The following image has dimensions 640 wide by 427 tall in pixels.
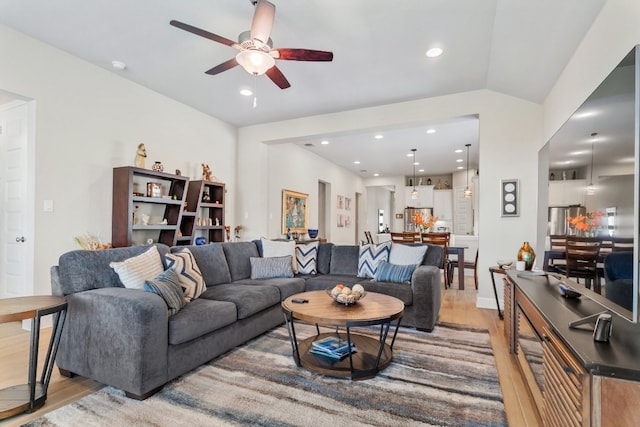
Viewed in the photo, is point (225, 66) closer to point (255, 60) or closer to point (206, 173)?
point (255, 60)

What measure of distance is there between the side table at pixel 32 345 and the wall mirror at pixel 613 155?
2.85 metres

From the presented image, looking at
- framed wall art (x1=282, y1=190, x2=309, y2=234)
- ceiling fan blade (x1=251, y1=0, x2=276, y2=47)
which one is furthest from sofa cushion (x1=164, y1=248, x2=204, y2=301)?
framed wall art (x1=282, y1=190, x2=309, y2=234)

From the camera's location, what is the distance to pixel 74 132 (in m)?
3.65

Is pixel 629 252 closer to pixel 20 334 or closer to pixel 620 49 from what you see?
pixel 620 49

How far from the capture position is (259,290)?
3115 mm

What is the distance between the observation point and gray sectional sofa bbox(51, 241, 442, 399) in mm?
2002

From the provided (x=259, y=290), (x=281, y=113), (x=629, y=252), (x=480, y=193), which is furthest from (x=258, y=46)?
(x=480, y=193)

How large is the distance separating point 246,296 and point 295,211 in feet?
14.3

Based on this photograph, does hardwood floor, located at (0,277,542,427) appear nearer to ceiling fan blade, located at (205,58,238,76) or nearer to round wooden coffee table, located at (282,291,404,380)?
round wooden coffee table, located at (282,291,404,380)

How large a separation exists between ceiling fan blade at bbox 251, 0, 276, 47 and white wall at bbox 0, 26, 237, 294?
251 centimetres

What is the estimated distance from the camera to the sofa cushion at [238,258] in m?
3.77

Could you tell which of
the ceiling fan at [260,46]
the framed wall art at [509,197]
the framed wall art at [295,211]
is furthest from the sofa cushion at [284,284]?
the framed wall art at [295,211]

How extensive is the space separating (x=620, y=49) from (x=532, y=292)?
5.11 feet

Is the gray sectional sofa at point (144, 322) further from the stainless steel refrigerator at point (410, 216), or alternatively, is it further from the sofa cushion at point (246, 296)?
the stainless steel refrigerator at point (410, 216)
